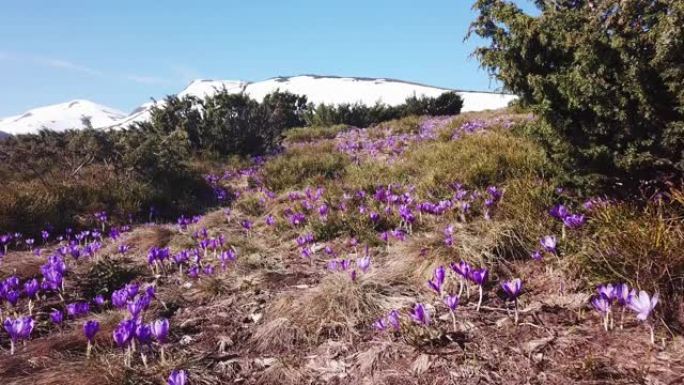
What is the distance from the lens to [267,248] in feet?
18.4

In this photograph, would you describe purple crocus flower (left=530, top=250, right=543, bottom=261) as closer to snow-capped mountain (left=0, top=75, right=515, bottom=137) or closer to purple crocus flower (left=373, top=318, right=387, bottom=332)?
purple crocus flower (left=373, top=318, right=387, bottom=332)

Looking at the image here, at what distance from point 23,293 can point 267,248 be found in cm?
266

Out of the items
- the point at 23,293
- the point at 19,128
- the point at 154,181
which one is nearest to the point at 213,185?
the point at 154,181

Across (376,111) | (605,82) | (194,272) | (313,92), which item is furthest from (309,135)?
(313,92)

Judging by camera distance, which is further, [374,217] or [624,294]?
[374,217]

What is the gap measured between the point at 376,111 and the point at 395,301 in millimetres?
20425

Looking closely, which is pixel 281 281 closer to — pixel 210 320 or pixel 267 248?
pixel 210 320

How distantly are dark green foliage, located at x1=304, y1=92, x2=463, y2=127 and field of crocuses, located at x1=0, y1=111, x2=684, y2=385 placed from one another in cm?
1637

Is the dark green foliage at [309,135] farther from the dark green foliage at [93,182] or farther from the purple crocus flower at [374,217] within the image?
the purple crocus flower at [374,217]

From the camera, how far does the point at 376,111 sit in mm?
23094

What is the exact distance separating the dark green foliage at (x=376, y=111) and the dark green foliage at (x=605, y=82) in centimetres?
1716

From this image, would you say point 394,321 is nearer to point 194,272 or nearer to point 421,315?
point 421,315

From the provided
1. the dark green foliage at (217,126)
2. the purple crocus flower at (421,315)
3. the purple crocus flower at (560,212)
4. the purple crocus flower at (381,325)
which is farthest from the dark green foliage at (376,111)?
the purple crocus flower at (421,315)

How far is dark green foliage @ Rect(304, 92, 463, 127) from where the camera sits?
2200 centimetres
